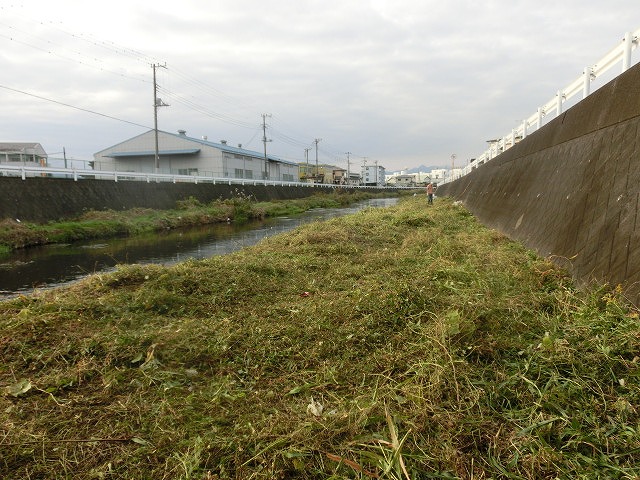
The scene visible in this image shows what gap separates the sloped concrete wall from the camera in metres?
4.01

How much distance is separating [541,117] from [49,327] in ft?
36.5

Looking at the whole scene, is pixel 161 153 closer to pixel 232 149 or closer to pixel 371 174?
pixel 232 149

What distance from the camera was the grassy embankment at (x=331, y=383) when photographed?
2.21 m

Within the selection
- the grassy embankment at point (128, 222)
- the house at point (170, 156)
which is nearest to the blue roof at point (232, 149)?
the house at point (170, 156)

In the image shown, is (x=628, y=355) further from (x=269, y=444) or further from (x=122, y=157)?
(x=122, y=157)

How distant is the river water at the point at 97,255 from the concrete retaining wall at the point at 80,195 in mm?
3054

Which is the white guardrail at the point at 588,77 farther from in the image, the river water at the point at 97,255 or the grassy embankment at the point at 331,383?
the river water at the point at 97,255

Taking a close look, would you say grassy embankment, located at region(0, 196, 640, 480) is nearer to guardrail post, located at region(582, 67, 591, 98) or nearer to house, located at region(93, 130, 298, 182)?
guardrail post, located at region(582, 67, 591, 98)

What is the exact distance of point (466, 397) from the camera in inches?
102

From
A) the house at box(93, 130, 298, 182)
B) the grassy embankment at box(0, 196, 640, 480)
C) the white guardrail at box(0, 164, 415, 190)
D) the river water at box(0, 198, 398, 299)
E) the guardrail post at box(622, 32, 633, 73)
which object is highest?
the house at box(93, 130, 298, 182)

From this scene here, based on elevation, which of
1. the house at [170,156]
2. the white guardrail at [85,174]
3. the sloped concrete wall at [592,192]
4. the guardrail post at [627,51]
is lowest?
the sloped concrete wall at [592,192]

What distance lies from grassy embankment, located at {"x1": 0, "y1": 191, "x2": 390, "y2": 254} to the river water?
713 millimetres

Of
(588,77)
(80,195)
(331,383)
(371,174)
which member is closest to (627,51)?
(588,77)

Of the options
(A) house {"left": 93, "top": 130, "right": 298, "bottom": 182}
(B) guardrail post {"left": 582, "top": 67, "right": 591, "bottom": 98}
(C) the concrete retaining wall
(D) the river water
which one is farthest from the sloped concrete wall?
(A) house {"left": 93, "top": 130, "right": 298, "bottom": 182}
